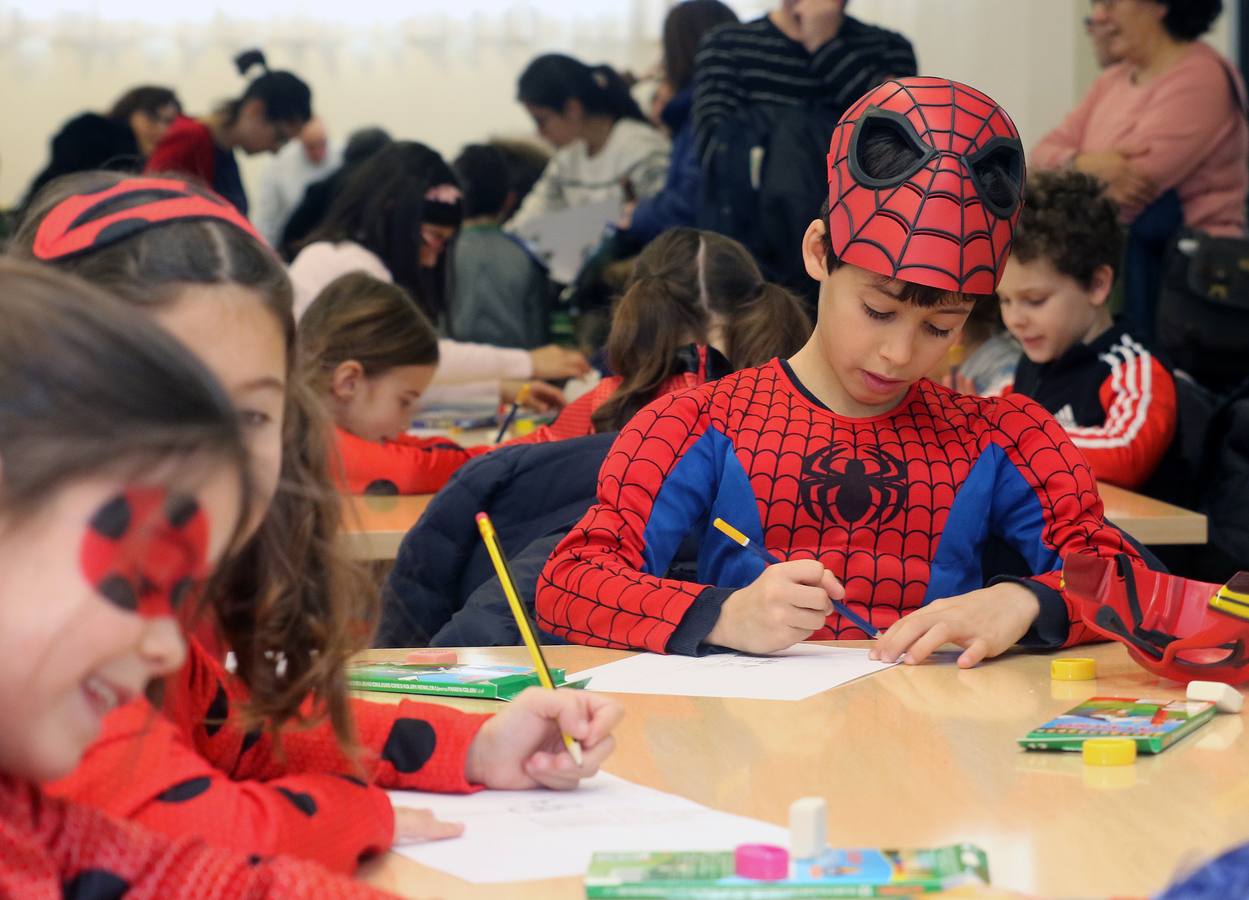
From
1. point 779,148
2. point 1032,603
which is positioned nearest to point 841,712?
point 1032,603

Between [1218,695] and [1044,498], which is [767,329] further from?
[1218,695]

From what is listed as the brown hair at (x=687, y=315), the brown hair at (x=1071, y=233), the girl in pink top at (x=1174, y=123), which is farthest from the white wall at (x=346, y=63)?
the brown hair at (x=687, y=315)

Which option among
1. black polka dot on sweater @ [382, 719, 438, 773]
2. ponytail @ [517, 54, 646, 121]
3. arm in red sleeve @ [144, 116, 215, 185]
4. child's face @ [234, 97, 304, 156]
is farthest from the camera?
child's face @ [234, 97, 304, 156]

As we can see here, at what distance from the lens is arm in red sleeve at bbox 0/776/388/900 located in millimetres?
694

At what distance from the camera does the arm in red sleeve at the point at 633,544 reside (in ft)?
4.96

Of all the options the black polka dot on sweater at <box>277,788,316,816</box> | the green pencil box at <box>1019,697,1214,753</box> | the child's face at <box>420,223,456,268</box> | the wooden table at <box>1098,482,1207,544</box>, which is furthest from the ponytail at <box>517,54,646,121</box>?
the black polka dot on sweater at <box>277,788,316,816</box>

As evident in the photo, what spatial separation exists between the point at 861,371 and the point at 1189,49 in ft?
9.88

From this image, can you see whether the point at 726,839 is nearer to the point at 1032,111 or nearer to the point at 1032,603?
the point at 1032,603

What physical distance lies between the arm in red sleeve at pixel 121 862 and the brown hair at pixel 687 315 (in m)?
1.63

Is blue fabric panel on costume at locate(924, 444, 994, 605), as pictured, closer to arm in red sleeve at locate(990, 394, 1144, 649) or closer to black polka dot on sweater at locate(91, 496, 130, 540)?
arm in red sleeve at locate(990, 394, 1144, 649)

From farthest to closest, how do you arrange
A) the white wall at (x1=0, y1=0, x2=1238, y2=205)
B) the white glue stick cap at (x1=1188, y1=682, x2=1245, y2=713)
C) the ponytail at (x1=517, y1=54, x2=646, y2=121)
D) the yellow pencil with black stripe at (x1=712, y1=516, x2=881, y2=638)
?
the white wall at (x1=0, y1=0, x2=1238, y2=205) → the ponytail at (x1=517, y1=54, x2=646, y2=121) → the yellow pencil with black stripe at (x1=712, y1=516, x2=881, y2=638) → the white glue stick cap at (x1=1188, y1=682, x2=1245, y2=713)

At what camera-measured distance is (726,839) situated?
927 millimetres

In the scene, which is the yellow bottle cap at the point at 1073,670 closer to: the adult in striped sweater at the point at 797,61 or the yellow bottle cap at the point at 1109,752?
the yellow bottle cap at the point at 1109,752

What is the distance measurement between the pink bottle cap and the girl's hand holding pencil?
22 cm
